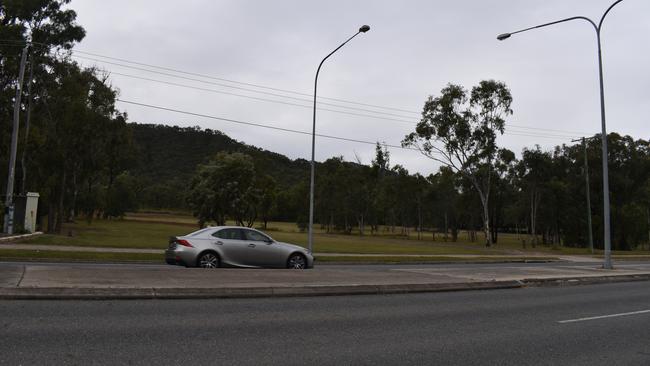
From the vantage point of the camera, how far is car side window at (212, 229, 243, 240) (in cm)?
1527

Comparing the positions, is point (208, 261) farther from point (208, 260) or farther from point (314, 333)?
point (314, 333)

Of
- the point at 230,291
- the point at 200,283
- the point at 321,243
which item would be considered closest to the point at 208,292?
the point at 230,291

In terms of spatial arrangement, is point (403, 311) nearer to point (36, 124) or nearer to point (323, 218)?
point (36, 124)

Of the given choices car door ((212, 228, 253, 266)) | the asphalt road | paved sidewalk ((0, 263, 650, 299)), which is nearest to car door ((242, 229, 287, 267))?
car door ((212, 228, 253, 266))

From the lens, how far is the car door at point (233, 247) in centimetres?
1509

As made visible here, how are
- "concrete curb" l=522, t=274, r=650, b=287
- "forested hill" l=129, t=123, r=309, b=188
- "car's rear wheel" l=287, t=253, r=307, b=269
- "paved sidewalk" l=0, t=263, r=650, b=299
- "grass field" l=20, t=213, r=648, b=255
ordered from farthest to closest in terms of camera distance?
"forested hill" l=129, t=123, r=309, b=188 → "grass field" l=20, t=213, r=648, b=255 → "car's rear wheel" l=287, t=253, r=307, b=269 → "concrete curb" l=522, t=274, r=650, b=287 → "paved sidewalk" l=0, t=263, r=650, b=299

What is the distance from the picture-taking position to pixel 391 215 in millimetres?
100625

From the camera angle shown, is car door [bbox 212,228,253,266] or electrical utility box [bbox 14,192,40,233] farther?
electrical utility box [bbox 14,192,40,233]

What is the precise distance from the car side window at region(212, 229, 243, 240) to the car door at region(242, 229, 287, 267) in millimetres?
203

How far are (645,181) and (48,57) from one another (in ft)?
215

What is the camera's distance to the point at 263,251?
15.7m

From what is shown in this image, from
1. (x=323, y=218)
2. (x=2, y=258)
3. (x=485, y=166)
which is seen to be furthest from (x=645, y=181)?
(x=2, y=258)

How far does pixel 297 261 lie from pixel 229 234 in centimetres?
246

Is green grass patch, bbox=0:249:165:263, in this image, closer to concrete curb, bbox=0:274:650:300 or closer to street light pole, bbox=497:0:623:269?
concrete curb, bbox=0:274:650:300
